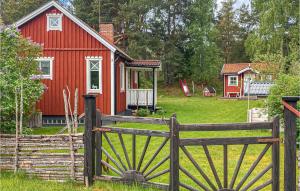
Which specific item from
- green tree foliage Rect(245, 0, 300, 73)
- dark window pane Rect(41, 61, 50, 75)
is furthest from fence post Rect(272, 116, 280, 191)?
green tree foliage Rect(245, 0, 300, 73)

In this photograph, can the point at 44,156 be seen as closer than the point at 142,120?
No

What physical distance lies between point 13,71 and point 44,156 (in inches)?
214

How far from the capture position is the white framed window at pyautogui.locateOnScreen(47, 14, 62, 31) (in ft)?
58.2

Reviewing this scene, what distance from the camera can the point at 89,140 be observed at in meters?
7.34

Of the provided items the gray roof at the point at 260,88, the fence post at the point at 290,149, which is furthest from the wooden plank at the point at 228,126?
the gray roof at the point at 260,88

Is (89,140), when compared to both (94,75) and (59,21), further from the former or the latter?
(59,21)

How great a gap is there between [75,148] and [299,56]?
70.8 ft

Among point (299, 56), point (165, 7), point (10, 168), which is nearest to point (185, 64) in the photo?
point (165, 7)

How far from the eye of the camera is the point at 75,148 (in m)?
7.60

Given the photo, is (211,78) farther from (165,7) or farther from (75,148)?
(75,148)

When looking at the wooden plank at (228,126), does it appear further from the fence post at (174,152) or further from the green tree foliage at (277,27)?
the green tree foliage at (277,27)

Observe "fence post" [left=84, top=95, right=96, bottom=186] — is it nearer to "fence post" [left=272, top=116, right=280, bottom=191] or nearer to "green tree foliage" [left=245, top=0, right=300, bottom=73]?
"fence post" [left=272, top=116, right=280, bottom=191]

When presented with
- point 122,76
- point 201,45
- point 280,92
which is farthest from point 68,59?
point 201,45

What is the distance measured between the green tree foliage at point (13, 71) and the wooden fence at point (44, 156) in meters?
2.03
